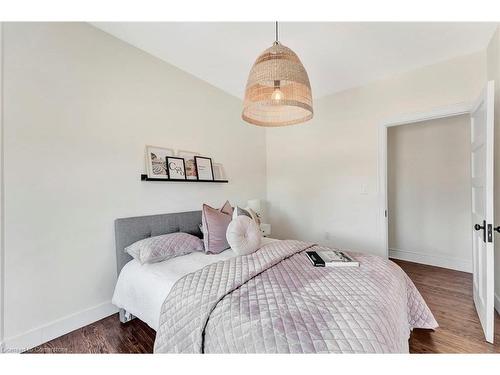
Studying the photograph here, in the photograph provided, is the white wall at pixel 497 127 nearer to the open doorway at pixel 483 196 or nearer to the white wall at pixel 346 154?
the open doorway at pixel 483 196

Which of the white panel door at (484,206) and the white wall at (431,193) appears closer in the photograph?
the white panel door at (484,206)

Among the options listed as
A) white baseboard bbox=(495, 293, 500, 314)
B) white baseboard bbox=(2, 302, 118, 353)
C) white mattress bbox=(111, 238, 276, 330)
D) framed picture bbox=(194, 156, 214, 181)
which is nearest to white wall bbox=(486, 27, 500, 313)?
white baseboard bbox=(495, 293, 500, 314)

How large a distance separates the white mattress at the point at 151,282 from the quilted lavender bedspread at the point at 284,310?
186 mm

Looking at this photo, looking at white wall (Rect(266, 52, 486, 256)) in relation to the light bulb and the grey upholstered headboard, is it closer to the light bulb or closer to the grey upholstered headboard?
the grey upholstered headboard

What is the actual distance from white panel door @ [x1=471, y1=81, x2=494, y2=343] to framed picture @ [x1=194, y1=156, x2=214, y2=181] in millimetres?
2448

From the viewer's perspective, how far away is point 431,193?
3.20 meters

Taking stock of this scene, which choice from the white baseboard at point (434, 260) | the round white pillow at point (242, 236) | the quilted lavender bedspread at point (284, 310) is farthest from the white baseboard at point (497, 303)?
the round white pillow at point (242, 236)

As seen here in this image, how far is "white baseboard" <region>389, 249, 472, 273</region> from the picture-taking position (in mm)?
2904

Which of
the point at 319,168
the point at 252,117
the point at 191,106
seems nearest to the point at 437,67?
the point at 319,168

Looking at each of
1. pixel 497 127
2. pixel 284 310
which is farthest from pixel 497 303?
pixel 284 310

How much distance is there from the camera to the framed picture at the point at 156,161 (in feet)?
7.07
